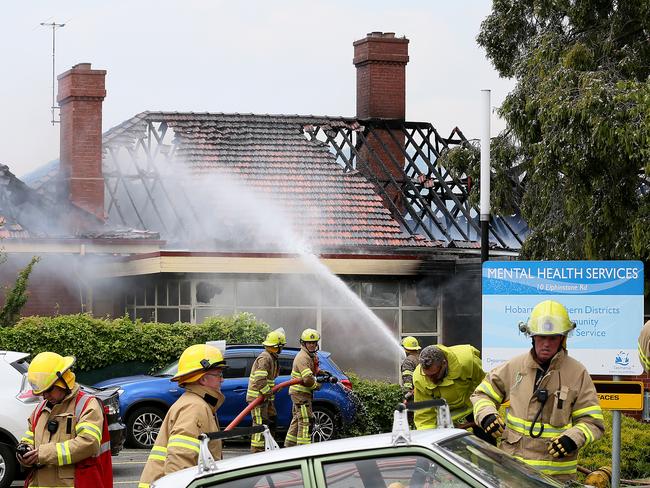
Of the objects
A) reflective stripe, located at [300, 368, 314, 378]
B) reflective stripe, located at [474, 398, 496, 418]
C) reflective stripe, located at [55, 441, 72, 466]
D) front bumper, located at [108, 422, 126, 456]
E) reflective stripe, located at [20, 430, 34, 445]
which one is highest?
reflective stripe, located at [474, 398, 496, 418]

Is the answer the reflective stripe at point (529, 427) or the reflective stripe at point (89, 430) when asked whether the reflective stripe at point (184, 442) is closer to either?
the reflective stripe at point (89, 430)

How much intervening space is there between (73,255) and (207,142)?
5141 mm

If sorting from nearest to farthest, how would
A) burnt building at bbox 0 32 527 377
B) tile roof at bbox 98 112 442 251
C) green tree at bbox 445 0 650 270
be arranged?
green tree at bbox 445 0 650 270 < burnt building at bbox 0 32 527 377 < tile roof at bbox 98 112 442 251

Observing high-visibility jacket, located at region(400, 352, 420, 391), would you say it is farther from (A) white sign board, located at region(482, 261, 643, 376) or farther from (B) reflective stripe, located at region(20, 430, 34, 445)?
(B) reflective stripe, located at region(20, 430, 34, 445)

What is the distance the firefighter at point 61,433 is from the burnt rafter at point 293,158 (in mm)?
20198

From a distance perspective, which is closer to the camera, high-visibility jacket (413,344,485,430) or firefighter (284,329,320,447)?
high-visibility jacket (413,344,485,430)

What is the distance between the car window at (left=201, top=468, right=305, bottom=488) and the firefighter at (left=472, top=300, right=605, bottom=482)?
67.3 inches

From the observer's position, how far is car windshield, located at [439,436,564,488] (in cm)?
587

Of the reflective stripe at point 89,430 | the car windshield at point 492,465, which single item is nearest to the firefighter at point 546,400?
the car windshield at point 492,465

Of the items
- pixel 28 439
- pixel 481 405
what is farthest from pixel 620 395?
pixel 28 439

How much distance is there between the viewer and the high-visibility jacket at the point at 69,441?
25.8ft

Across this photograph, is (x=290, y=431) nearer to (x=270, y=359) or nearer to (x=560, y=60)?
(x=270, y=359)

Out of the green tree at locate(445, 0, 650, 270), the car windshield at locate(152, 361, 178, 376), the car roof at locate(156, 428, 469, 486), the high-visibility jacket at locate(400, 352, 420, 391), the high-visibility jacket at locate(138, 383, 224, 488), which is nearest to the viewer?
the car roof at locate(156, 428, 469, 486)

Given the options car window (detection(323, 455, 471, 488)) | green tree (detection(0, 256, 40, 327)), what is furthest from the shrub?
car window (detection(323, 455, 471, 488))
